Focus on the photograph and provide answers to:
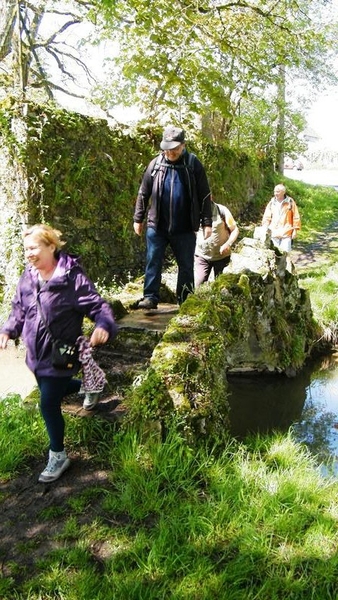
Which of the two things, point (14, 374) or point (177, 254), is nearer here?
point (177, 254)

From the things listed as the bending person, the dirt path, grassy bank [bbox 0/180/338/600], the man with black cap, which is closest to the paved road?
grassy bank [bbox 0/180/338/600]

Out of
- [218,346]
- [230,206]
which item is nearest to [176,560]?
[218,346]

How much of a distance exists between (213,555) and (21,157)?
6.45 m

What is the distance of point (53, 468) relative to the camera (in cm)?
384

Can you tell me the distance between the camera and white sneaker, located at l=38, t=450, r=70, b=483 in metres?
3.82

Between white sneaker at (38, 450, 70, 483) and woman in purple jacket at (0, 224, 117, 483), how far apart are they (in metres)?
0.18

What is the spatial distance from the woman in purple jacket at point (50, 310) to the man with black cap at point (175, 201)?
7.11ft

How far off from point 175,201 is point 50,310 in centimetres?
253

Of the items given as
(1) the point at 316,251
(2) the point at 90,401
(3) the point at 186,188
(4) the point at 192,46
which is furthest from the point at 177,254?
(1) the point at 316,251

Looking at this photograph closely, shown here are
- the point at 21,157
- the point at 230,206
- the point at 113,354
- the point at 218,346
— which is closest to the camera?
the point at 218,346

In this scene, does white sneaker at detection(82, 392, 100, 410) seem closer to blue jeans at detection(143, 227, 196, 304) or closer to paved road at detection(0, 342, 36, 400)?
paved road at detection(0, 342, 36, 400)

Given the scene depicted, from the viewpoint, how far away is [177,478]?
12.6 ft

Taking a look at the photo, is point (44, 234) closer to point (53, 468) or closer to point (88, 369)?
point (88, 369)

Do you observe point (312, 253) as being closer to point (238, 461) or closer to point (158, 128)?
point (158, 128)
